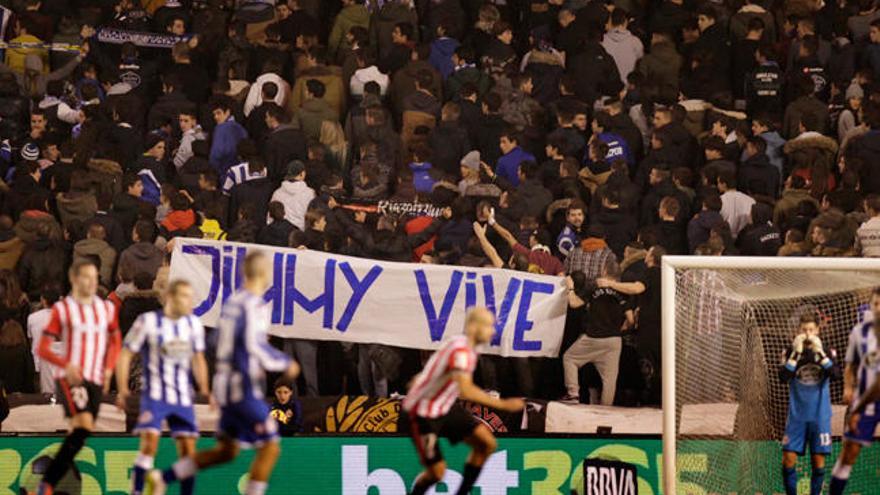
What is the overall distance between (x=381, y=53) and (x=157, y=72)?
299 cm

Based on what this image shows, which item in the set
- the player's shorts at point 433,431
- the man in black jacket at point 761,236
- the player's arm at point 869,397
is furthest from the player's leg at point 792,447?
the player's shorts at point 433,431

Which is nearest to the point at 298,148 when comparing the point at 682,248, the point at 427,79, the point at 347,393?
the point at 427,79

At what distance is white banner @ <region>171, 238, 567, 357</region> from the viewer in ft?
62.8

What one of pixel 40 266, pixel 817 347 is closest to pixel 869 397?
pixel 817 347

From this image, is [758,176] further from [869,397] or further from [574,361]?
[869,397]

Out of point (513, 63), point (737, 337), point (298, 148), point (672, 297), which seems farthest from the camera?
point (513, 63)

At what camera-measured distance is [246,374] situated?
504 inches

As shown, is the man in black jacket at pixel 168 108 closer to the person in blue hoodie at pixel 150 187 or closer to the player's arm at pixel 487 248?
the person in blue hoodie at pixel 150 187

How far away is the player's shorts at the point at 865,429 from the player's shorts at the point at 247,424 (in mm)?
4968

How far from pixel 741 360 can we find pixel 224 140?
6890mm

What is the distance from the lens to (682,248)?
1959 centimetres

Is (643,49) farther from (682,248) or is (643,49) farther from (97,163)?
(97,163)

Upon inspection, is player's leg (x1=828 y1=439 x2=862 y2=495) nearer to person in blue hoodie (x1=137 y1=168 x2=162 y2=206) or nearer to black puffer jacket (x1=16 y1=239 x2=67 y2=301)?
black puffer jacket (x1=16 y1=239 x2=67 y2=301)

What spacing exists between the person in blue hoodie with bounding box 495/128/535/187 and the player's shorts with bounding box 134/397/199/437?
7945 millimetres
